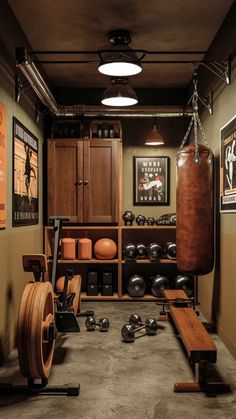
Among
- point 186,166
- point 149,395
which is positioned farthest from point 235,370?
point 186,166

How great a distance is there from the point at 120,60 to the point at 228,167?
147 centimetres

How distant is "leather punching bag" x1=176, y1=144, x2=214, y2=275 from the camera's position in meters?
4.48

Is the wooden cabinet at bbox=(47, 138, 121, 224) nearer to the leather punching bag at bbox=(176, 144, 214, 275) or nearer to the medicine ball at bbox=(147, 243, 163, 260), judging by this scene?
the medicine ball at bbox=(147, 243, 163, 260)

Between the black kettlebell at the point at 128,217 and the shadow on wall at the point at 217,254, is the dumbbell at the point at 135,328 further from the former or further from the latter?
the black kettlebell at the point at 128,217

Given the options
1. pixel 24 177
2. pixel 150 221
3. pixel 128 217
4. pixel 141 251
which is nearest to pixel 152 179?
pixel 150 221

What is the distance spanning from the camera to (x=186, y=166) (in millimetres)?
4578

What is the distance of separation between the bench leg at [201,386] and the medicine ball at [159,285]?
3.01m

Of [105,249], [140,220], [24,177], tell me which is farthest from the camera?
[140,220]

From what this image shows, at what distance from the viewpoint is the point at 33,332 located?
2.96 meters

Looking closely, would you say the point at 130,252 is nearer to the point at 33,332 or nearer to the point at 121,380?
the point at 121,380

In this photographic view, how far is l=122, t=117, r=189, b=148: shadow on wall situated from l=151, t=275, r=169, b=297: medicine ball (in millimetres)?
2177

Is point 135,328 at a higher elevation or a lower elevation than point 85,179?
lower

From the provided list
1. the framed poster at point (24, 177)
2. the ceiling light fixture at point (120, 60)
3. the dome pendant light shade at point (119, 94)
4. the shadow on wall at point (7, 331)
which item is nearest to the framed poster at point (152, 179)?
the dome pendant light shade at point (119, 94)

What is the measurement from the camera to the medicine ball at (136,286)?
6219 mm
